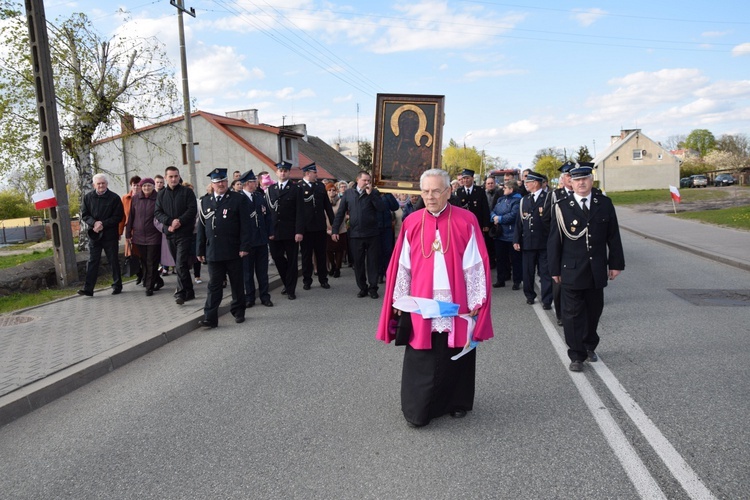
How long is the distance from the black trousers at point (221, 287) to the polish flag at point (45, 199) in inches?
164

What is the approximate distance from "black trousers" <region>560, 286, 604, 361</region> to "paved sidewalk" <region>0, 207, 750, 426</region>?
4.63m

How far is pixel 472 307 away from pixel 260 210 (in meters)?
6.28

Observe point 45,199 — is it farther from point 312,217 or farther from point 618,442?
point 618,442

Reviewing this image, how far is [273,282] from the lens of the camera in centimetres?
1177

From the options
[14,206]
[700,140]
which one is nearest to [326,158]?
[14,206]

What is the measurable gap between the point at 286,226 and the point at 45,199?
4243 mm

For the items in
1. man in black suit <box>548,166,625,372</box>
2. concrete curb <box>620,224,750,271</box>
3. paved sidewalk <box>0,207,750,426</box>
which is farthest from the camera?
concrete curb <box>620,224,750,271</box>

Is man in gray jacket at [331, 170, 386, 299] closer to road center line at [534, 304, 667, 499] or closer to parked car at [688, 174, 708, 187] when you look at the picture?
road center line at [534, 304, 667, 499]

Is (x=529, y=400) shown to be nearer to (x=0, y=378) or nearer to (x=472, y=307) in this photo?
(x=472, y=307)

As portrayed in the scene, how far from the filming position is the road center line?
3.38m

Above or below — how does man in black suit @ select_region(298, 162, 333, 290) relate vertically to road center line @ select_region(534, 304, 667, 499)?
above

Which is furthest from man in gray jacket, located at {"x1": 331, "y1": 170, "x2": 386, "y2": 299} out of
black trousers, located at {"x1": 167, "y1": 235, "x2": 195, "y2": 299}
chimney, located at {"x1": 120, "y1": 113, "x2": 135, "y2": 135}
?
chimney, located at {"x1": 120, "y1": 113, "x2": 135, "y2": 135}

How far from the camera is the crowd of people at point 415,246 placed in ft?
14.3

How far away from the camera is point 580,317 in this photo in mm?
5801
